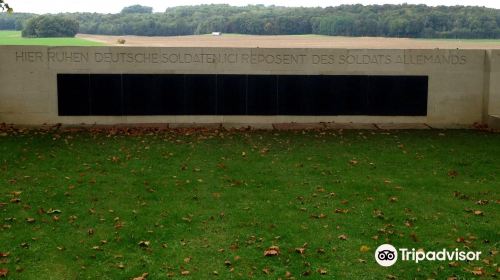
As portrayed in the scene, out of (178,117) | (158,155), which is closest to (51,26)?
(178,117)

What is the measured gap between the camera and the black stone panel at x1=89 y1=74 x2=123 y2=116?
1656 centimetres

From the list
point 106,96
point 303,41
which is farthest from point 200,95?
point 303,41

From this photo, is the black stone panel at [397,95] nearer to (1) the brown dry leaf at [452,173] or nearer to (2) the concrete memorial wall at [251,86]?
(2) the concrete memorial wall at [251,86]

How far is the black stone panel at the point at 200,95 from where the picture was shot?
16.7 metres

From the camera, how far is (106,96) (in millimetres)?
16609

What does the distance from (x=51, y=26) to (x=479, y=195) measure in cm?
3776

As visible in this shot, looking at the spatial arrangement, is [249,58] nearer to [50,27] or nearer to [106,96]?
[106,96]

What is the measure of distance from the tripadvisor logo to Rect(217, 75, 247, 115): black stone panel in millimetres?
10320

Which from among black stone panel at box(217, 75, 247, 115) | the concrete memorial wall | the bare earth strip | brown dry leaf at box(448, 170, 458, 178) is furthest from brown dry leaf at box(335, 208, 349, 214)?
the bare earth strip

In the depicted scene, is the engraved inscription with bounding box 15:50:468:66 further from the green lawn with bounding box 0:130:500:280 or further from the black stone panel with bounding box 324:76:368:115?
the green lawn with bounding box 0:130:500:280

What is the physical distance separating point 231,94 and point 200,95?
875mm

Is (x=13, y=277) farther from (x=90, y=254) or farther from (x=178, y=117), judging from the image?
(x=178, y=117)

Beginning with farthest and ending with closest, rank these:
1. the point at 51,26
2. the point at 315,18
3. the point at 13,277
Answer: the point at 51,26, the point at 315,18, the point at 13,277

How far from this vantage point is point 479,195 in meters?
9.33
